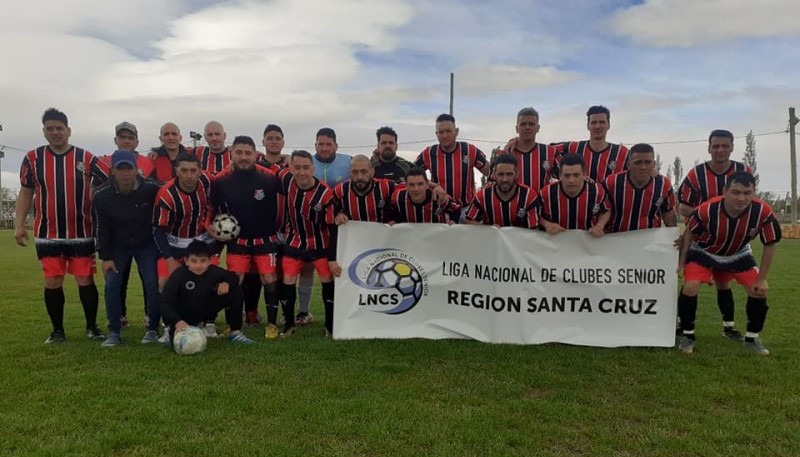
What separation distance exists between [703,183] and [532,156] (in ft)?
6.29

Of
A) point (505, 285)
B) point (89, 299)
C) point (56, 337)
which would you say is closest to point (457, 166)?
point (505, 285)

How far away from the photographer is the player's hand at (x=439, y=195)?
6.36 metres

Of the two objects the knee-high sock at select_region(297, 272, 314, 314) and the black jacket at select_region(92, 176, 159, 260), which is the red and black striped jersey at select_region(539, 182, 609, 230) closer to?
the knee-high sock at select_region(297, 272, 314, 314)

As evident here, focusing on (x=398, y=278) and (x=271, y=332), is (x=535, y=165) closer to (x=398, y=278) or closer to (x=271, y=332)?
(x=398, y=278)

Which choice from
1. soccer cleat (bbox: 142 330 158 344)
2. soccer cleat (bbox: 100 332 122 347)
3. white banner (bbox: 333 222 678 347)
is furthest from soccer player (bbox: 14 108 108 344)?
white banner (bbox: 333 222 678 347)

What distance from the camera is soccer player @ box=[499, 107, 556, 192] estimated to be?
6.80 meters

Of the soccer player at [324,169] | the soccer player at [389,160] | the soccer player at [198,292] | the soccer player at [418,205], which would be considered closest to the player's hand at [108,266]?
the soccer player at [198,292]

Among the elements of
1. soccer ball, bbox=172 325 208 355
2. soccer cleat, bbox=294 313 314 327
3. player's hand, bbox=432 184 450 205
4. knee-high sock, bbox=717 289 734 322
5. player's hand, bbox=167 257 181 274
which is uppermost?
player's hand, bbox=432 184 450 205

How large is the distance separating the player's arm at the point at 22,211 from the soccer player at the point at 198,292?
175 centimetres

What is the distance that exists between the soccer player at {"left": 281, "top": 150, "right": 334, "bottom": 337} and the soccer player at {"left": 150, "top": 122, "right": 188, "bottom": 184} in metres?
1.79

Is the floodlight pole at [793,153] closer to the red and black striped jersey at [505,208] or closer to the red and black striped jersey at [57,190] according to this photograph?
the red and black striped jersey at [505,208]

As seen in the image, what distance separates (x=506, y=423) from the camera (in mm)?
3900

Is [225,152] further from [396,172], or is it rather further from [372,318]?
[372,318]

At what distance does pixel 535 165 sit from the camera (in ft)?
22.4
